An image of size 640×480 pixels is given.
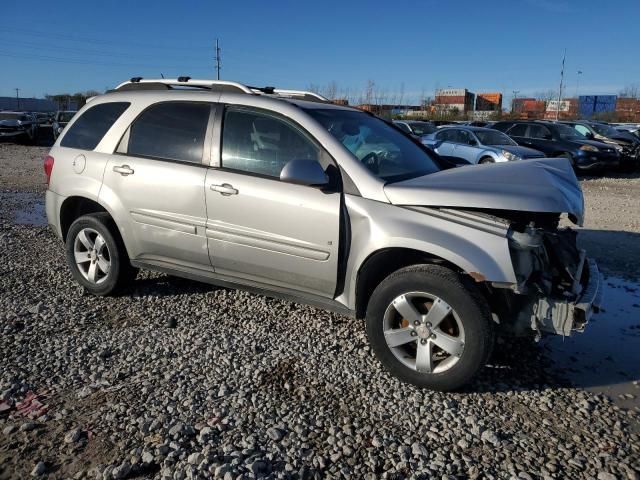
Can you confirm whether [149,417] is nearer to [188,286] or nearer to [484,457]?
[484,457]

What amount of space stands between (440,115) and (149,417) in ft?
170

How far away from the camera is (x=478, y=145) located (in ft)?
46.7

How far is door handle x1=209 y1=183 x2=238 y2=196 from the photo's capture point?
3.94 metres

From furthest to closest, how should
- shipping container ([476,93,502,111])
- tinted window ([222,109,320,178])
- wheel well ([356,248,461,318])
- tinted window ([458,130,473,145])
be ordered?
shipping container ([476,93,502,111]) → tinted window ([458,130,473,145]) → tinted window ([222,109,320,178]) → wheel well ([356,248,461,318])

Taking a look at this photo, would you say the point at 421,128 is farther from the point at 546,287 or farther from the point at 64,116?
the point at 64,116

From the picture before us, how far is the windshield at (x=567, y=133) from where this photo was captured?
1652cm

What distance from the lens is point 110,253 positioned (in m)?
4.68

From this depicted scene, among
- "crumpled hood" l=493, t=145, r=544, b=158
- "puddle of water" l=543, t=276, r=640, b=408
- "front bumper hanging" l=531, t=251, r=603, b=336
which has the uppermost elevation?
"crumpled hood" l=493, t=145, r=544, b=158

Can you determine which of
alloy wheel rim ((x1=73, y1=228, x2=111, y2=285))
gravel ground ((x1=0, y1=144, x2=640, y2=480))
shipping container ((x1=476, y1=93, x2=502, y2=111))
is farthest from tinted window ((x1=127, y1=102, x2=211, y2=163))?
shipping container ((x1=476, y1=93, x2=502, y2=111))

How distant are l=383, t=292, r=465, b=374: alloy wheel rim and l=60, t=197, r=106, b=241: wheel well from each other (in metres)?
2.96

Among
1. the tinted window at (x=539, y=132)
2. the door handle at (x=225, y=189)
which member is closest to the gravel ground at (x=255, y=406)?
the door handle at (x=225, y=189)

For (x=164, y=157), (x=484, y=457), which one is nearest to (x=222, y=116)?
(x=164, y=157)

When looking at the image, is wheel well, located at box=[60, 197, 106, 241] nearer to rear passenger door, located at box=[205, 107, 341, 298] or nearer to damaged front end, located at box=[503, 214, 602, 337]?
rear passenger door, located at box=[205, 107, 341, 298]

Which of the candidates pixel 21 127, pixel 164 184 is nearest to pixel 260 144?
pixel 164 184
